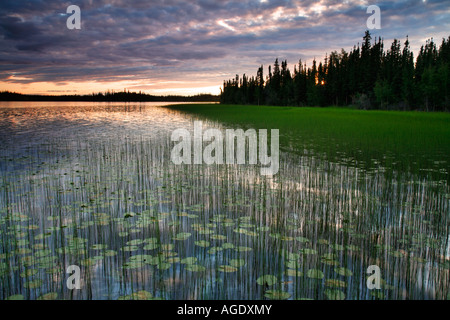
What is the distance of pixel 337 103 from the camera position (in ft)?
250

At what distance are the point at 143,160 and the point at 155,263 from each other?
9124mm

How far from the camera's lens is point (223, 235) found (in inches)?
227

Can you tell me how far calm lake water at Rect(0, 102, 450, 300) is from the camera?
426 cm

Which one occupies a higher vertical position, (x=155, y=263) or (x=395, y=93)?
(x=395, y=93)

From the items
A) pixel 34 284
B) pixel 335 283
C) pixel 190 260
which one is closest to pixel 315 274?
pixel 335 283

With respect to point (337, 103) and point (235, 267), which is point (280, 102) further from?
point (235, 267)

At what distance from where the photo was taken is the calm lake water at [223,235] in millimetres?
4262

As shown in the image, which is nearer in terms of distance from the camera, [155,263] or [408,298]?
[408,298]

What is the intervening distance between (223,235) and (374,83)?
73.9m

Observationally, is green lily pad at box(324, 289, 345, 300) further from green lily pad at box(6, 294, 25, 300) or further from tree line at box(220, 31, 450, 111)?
tree line at box(220, 31, 450, 111)

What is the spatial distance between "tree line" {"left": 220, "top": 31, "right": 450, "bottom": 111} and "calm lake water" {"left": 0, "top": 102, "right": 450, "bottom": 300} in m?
58.3

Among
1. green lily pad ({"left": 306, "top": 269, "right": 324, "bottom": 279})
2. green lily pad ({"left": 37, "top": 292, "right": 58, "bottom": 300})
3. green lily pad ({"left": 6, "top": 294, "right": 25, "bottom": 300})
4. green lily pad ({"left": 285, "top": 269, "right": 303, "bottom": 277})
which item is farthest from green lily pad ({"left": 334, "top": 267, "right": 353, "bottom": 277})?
green lily pad ({"left": 6, "top": 294, "right": 25, "bottom": 300})
